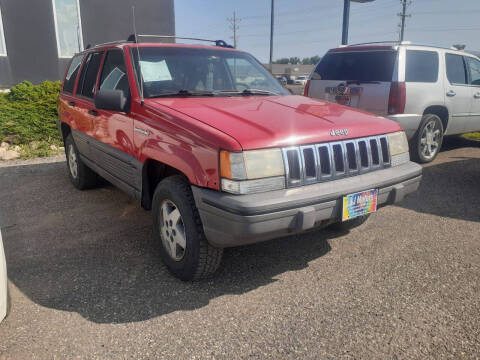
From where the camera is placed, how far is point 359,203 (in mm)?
2859

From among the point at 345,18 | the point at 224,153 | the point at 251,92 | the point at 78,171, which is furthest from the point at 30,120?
the point at 345,18

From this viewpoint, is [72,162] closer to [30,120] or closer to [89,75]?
[89,75]

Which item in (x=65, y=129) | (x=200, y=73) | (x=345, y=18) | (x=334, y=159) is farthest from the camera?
(x=345, y=18)

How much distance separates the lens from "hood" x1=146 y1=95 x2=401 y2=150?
8.62 feet

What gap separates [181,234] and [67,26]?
43.2 feet

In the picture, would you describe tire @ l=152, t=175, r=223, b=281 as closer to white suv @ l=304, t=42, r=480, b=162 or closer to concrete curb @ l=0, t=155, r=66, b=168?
white suv @ l=304, t=42, r=480, b=162

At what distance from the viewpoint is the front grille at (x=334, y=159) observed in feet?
8.71

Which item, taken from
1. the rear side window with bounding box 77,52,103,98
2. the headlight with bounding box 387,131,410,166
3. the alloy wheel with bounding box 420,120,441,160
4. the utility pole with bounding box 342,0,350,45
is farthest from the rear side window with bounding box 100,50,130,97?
the utility pole with bounding box 342,0,350,45

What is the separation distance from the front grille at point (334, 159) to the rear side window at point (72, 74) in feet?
11.7

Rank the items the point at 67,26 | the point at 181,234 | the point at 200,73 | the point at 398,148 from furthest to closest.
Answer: the point at 67,26 < the point at 200,73 < the point at 398,148 < the point at 181,234

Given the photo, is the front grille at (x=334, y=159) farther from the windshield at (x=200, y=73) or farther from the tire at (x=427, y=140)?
the tire at (x=427, y=140)

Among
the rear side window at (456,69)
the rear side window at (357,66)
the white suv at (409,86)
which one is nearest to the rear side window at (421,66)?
the white suv at (409,86)

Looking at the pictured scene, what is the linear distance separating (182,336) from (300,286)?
99 centimetres

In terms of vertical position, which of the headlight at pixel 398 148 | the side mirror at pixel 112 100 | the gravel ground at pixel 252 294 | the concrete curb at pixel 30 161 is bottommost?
the concrete curb at pixel 30 161
